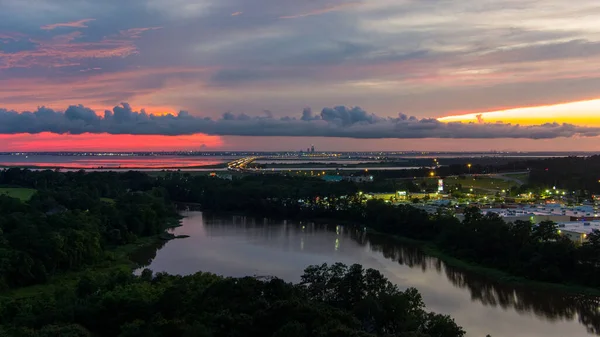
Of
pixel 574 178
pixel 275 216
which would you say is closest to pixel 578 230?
pixel 275 216

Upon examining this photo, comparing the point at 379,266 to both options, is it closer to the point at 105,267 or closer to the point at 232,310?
the point at 105,267

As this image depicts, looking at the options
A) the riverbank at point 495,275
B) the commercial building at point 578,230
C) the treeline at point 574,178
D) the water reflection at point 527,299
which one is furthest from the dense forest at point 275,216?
the treeline at point 574,178

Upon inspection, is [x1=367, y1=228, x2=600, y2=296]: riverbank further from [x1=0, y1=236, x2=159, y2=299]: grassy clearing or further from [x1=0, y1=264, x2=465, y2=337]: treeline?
[x1=0, y1=236, x2=159, y2=299]: grassy clearing

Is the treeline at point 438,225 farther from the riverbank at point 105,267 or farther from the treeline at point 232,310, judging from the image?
the riverbank at point 105,267

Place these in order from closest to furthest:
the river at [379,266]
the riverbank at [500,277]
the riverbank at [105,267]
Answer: the river at [379,266] → the riverbank at [105,267] → the riverbank at [500,277]

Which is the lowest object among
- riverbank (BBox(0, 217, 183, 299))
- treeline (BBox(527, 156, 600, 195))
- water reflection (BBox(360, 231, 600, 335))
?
water reflection (BBox(360, 231, 600, 335))

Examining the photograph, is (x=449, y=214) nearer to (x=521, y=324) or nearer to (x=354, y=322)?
(x=521, y=324)

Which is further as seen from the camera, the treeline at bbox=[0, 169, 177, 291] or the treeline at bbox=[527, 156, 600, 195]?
the treeline at bbox=[527, 156, 600, 195]

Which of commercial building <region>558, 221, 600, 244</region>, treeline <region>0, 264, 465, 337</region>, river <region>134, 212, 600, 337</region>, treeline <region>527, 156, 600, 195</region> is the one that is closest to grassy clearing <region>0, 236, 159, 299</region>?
river <region>134, 212, 600, 337</region>
